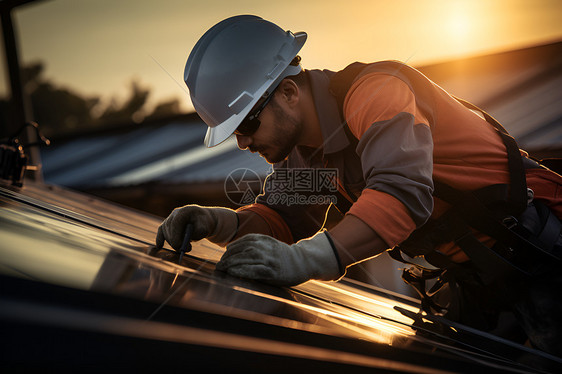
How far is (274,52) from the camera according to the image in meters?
1.40

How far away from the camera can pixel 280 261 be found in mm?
984

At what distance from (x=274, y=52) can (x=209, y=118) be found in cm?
29

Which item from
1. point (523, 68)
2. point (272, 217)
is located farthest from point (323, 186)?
point (523, 68)

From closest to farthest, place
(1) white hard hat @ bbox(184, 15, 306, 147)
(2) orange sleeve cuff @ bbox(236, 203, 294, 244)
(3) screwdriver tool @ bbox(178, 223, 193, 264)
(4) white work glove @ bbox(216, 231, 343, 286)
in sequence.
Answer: (4) white work glove @ bbox(216, 231, 343, 286) < (3) screwdriver tool @ bbox(178, 223, 193, 264) < (1) white hard hat @ bbox(184, 15, 306, 147) < (2) orange sleeve cuff @ bbox(236, 203, 294, 244)

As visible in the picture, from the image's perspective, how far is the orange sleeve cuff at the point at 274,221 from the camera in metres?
1.62

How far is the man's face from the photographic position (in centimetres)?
137

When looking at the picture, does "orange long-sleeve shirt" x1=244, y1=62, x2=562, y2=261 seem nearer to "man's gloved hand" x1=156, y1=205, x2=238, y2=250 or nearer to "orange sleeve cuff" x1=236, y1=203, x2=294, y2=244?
"orange sleeve cuff" x1=236, y1=203, x2=294, y2=244

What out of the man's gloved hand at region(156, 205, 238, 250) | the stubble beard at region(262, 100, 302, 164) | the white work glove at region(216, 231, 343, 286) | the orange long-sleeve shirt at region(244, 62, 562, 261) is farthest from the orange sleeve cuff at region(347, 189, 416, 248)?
the man's gloved hand at region(156, 205, 238, 250)

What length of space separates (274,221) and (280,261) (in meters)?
0.65

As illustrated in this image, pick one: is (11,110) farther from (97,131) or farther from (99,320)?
(99,320)

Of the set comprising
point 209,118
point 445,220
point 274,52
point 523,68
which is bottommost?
point 445,220

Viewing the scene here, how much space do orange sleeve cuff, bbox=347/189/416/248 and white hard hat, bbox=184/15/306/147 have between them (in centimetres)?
51

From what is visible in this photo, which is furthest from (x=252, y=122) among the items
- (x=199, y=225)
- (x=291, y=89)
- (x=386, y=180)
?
(x=386, y=180)

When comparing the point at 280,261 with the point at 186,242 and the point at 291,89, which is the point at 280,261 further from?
the point at 291,89
